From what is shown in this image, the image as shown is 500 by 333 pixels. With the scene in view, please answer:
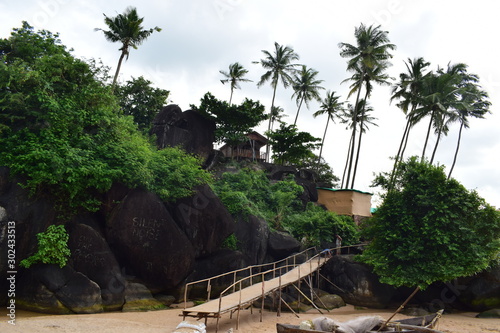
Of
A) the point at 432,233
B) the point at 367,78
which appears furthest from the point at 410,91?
the point at 432,233

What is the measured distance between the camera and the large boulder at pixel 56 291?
36.7 feet

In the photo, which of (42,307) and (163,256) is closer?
(42,307)

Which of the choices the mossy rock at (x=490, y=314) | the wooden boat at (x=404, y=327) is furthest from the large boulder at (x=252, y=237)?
the mossy rock at (x=490, y=314)

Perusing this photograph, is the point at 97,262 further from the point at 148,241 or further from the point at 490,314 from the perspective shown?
the point at 490,314

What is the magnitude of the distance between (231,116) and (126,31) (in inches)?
386

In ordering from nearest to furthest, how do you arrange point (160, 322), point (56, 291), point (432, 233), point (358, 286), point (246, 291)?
1. point (56, 291)
2. point (160, 322)
3. point (246, 291)
4. point (432, 233)
5. point (358, 286)

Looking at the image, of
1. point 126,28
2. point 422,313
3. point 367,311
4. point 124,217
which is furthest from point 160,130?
point 422,313

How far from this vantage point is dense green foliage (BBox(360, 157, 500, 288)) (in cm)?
1473

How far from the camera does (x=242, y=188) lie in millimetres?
24391

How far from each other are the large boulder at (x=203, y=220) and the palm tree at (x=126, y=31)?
514 inches

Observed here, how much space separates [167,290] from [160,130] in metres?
14.5

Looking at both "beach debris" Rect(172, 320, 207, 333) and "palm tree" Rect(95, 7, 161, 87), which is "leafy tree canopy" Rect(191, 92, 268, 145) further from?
"beach debris" Rect(172, 320, 207, 333)

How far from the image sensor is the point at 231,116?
28641 mm

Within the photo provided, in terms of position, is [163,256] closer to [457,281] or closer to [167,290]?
[167,290]
